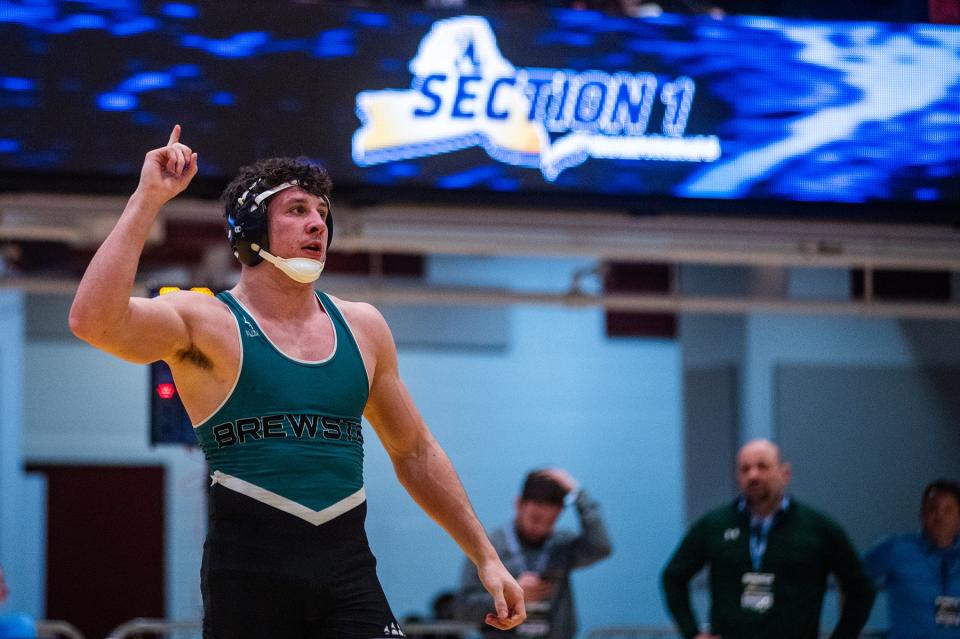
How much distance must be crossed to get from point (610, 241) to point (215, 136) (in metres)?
2.21

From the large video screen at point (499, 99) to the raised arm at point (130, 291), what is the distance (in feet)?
11.9

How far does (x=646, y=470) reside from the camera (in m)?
12.6

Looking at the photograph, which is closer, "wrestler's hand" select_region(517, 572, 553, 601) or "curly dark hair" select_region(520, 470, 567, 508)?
"wrestler's hand" select_region(517, 572, 553, 601)

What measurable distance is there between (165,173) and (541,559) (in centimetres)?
423

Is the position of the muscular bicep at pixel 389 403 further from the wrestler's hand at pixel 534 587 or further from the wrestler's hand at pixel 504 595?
the wrestler's hand at pixel 534 587

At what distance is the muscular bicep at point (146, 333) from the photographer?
9.81ft

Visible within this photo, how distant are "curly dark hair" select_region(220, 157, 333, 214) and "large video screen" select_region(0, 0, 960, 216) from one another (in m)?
3.25

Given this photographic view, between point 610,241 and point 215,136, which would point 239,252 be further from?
point 610,241

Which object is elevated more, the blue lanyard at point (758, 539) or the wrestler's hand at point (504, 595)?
the wrestler's hand at point (504, 595)

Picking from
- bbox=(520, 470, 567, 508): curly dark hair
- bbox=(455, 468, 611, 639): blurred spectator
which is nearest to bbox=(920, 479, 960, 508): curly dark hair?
bbox=(455, 468, 611, 639): blurred spectator

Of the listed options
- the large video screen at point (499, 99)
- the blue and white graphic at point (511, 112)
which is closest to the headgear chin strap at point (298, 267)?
the large video screen at point (499, 99)

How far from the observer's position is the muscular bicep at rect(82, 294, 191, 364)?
2.99 metres

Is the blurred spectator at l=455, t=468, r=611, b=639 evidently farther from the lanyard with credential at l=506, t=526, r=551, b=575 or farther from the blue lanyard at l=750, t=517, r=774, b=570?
the blue lanyard at l=750, t=517, r=774, b=570

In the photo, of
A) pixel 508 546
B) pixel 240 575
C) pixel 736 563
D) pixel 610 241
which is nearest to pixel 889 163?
pixel 610 241
